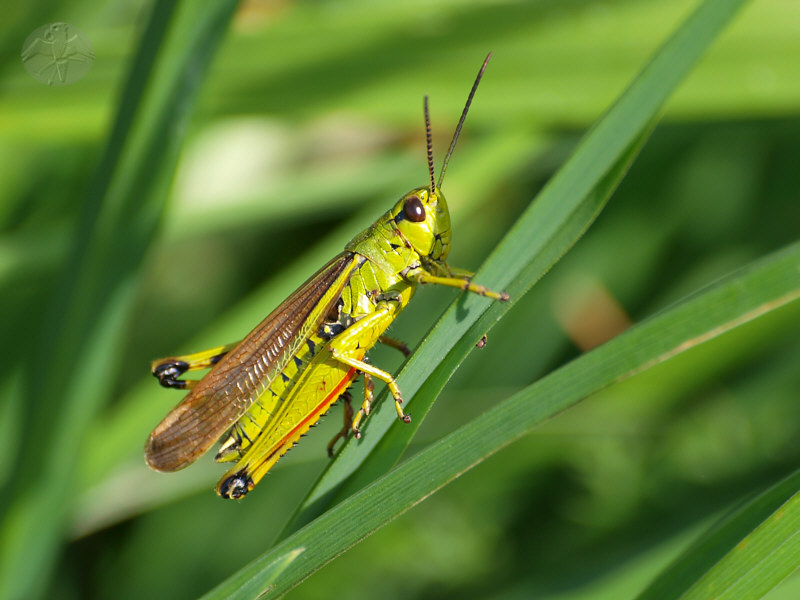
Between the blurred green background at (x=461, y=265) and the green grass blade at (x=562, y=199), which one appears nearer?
the green grass blade at (x=562, y=199)

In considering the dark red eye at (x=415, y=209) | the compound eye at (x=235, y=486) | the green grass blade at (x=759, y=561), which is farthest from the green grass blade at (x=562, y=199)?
the dark red eye at (x=415, y=209)

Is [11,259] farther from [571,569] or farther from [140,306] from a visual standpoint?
[571,569]

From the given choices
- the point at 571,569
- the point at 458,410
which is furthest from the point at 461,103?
the point at 571,569

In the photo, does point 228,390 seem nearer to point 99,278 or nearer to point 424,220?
point 99,278

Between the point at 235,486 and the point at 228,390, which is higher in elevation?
the point at 228,390

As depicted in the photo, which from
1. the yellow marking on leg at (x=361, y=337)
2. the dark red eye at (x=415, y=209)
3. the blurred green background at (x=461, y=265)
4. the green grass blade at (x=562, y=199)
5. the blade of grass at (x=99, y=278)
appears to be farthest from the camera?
the blurred green background at (x=461, y=265)

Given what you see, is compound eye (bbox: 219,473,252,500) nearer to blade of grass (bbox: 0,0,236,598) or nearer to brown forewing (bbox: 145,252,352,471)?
brown forewing (bbox: 145,252,352,471)

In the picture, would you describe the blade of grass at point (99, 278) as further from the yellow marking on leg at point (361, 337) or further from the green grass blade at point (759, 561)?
the green grass blade at point (759, 561)

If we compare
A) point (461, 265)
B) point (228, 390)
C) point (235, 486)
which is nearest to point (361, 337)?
point (228, 390)
